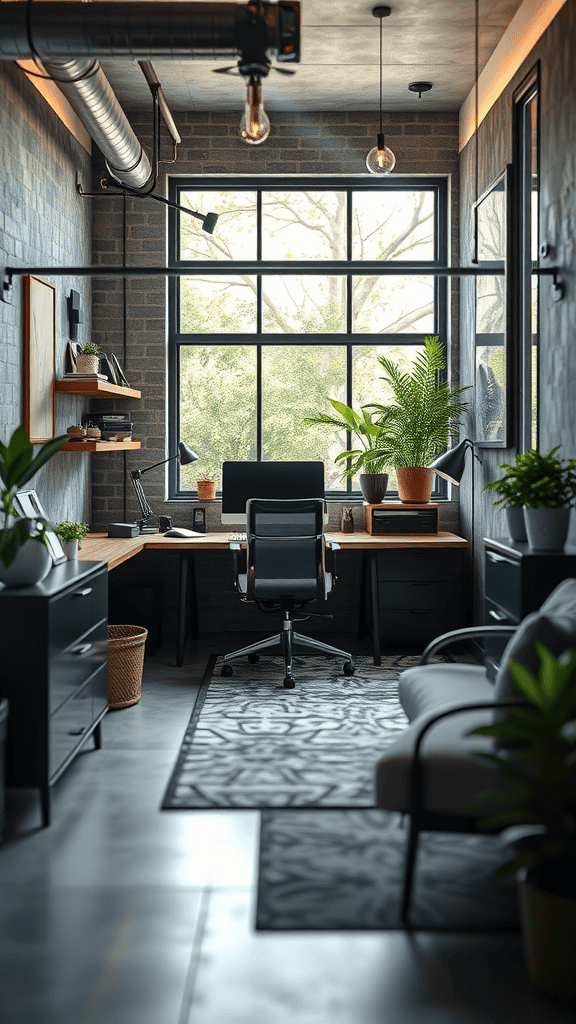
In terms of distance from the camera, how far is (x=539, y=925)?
203 centimetres

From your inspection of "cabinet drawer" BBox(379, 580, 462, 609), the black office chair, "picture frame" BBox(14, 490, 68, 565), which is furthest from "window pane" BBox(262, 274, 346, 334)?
"picture frame" BBox(14, 490, 68, 565)

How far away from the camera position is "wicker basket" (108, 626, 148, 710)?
4496mm

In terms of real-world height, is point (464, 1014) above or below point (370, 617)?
below

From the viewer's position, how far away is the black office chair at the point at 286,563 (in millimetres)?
5023

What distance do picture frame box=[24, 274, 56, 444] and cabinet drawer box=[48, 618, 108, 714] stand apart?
4.39 ft

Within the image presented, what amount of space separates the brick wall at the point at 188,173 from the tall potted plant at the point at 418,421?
48cm

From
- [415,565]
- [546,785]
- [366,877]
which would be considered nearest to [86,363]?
[415,565]

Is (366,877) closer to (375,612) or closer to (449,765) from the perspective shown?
(449,765)

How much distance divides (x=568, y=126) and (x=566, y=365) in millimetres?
1069

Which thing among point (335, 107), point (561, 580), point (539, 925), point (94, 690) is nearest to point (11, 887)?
point (94, 690)

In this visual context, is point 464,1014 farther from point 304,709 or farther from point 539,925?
point 304,709

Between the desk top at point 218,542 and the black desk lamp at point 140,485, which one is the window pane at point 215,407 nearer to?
the black desk lamp at point 140,485

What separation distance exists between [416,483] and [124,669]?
2432mm

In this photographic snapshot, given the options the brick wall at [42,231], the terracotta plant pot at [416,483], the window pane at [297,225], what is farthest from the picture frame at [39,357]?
the terracotta plant pot at [416,483]
